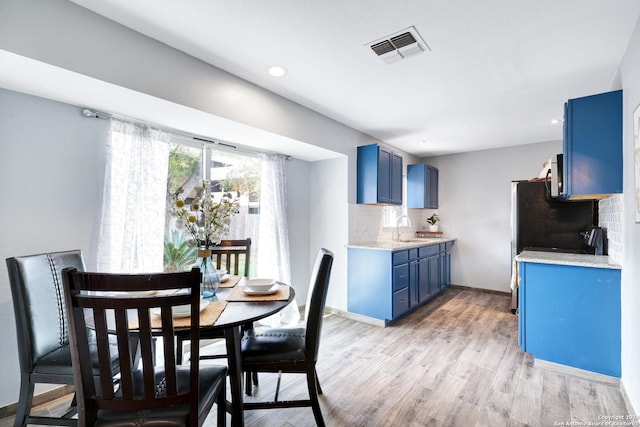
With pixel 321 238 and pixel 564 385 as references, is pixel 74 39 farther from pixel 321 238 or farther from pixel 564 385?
pixel 564 385

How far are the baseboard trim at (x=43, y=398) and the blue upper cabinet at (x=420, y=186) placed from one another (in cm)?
461

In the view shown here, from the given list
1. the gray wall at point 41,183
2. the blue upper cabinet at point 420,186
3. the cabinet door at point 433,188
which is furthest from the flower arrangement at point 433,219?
the gray wall at point 41,183

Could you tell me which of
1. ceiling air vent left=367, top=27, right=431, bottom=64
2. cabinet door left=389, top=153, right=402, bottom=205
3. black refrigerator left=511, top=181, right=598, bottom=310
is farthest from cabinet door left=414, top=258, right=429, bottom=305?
ceiling air vent left=367, top=27, right=431, bottom=64

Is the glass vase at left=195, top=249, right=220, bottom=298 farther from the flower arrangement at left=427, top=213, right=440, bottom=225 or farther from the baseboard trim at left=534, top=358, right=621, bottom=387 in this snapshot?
the flower arrangement at left=427, top=213, right=440, bottom=225

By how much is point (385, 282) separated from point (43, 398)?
118 inches

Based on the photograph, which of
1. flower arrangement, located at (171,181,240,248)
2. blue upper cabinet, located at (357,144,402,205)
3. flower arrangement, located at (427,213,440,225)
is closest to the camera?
flower arrangement, located at (171,181,240,248)

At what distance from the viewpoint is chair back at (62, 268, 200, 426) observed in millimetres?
1028

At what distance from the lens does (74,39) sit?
5.36 feet

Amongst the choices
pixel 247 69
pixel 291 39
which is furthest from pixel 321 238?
pixel 291 39

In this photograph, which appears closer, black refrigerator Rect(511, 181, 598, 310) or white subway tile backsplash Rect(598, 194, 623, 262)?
white subway tile backsplash Rect(598, 194, 623, 262)

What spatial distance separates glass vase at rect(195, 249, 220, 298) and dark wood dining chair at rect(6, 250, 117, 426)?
56 cm

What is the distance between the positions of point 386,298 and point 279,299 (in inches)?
80.4

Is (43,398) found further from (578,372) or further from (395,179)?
(395,179)

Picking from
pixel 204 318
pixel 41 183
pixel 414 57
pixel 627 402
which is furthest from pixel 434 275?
pixel 41 183
